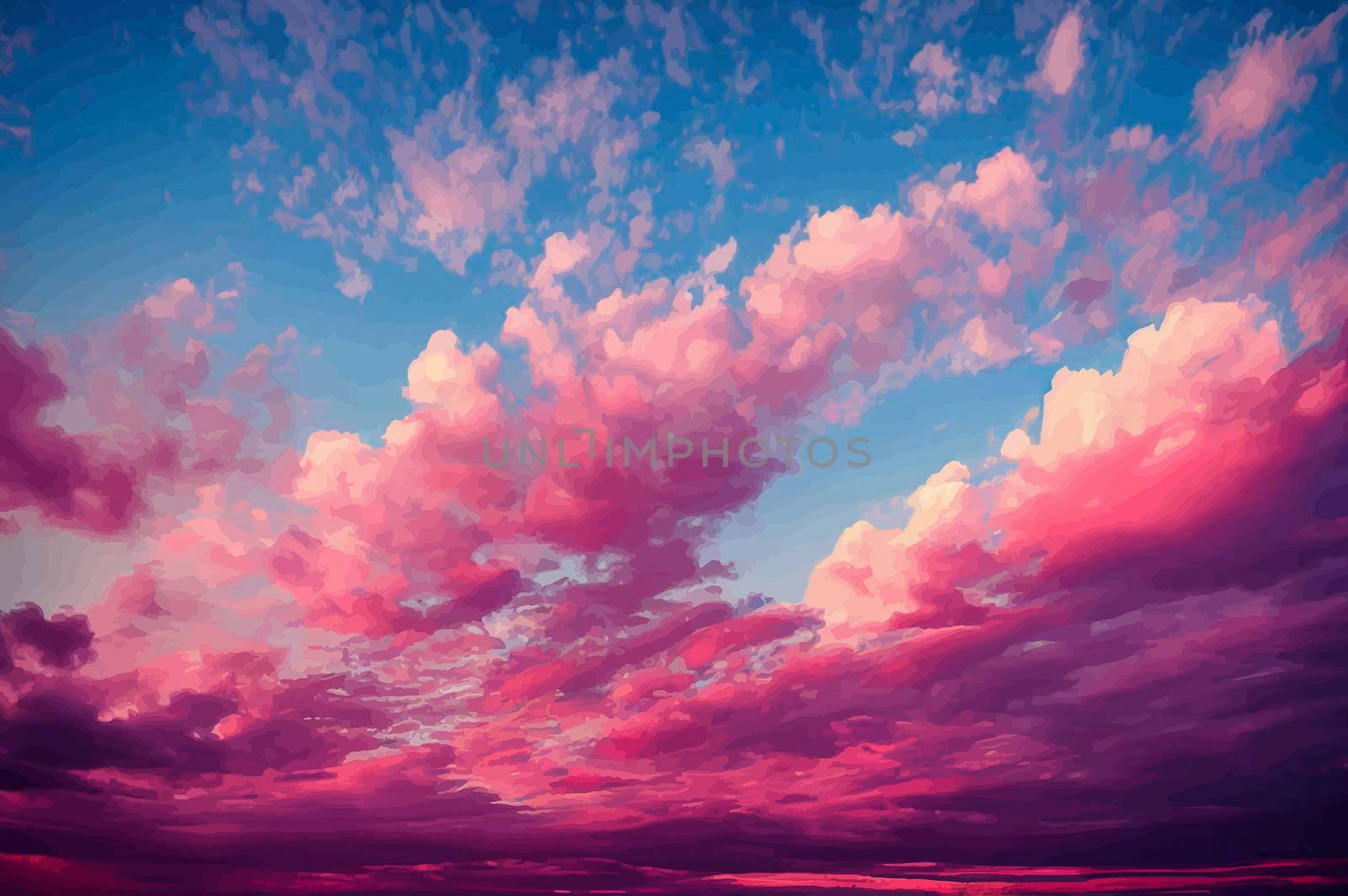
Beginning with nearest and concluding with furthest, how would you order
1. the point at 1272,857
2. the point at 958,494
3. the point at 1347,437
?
the point at 1347,437, the point at 958,494, the point at 1272,857

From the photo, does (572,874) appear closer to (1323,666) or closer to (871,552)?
(871,552)

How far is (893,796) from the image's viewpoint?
23.0m

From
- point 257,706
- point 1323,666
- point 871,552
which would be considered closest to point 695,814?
point 871,552

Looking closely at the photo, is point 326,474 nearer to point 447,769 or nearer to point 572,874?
point 447,769

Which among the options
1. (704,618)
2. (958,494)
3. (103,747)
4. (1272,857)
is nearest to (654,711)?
(704,618)

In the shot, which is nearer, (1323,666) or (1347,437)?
(1347,437)

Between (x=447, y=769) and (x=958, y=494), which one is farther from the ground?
(x=958, y=494)

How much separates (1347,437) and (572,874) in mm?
26324

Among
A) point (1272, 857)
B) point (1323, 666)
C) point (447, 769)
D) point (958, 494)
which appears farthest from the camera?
point (1272, 857)

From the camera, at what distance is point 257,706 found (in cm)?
1944

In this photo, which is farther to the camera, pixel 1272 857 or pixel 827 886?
pixel 827 886

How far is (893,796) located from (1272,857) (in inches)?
506

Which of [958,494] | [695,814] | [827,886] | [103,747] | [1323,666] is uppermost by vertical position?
[958,494]

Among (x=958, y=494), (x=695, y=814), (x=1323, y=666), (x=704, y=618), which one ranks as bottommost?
(x=695, y=814)
